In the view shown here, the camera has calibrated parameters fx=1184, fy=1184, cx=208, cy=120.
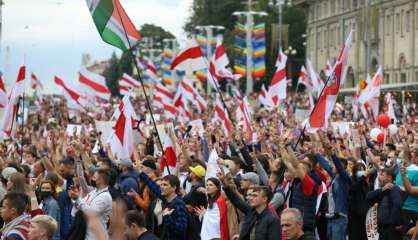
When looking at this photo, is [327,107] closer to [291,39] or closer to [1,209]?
[1,209]

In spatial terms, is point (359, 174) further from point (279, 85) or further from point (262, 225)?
point (279, 85)

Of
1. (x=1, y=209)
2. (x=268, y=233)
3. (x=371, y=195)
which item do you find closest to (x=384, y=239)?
(x=371, y=195)

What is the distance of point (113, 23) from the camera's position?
51.3 ft

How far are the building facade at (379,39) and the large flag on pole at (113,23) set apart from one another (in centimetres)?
4234

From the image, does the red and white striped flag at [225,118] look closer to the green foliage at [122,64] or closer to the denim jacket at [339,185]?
the denim jacket at [339,185]

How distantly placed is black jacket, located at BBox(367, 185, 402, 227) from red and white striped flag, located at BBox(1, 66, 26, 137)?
24.9 feet

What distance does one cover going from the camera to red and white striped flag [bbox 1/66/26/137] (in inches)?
771

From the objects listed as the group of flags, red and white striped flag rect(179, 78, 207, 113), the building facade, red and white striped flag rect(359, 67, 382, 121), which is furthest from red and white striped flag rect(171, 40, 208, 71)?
the building facade

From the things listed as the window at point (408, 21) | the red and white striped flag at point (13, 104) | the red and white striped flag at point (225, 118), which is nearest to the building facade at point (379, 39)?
the window at point (408, 21)

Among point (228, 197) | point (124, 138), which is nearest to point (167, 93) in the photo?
point (124, 138)

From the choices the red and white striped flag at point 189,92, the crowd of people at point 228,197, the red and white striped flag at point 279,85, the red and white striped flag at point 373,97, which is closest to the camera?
the crowd of people at point 228,197

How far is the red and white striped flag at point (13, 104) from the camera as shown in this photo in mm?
19578

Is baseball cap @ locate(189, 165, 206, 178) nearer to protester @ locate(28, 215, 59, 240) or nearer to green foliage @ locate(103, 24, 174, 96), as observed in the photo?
protester @ locate(28, 215, 59, 240)

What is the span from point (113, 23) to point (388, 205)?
4.46m
